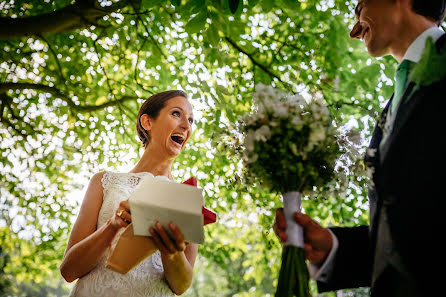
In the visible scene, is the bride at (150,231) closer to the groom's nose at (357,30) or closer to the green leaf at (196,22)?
the green leaf at (196,22)

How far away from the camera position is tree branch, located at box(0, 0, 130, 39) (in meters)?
3.85

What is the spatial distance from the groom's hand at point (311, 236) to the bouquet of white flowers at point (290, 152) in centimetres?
3

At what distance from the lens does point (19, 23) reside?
12.7ft

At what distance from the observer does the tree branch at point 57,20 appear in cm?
385

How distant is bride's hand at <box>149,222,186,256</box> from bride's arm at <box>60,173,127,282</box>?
28cm

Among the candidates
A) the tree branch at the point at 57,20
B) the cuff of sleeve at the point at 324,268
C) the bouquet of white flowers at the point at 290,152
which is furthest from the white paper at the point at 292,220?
the tree branch at the point at 57,20

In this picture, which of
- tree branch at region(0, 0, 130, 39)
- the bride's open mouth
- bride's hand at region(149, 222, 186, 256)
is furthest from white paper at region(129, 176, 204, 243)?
tree branch at region(0, 0, 130, 39)

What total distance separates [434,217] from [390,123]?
15.5 inches

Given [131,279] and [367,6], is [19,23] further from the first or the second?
[367,6]

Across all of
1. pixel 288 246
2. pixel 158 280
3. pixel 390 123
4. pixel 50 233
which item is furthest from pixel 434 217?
pixel 50 233

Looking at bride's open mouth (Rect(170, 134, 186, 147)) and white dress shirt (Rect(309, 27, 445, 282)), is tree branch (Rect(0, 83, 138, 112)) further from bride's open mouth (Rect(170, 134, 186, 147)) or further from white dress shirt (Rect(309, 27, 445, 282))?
white dress shirt (Rect(309, 27, 445, 282))

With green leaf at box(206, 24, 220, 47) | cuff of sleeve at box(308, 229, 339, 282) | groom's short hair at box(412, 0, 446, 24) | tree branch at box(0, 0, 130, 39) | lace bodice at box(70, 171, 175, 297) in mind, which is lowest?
lace bodice at box(70, 171, 175, 297)

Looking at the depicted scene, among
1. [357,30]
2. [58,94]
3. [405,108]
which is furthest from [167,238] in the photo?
[58,94]

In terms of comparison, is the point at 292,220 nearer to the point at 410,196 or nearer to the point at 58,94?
the point at 410,196
